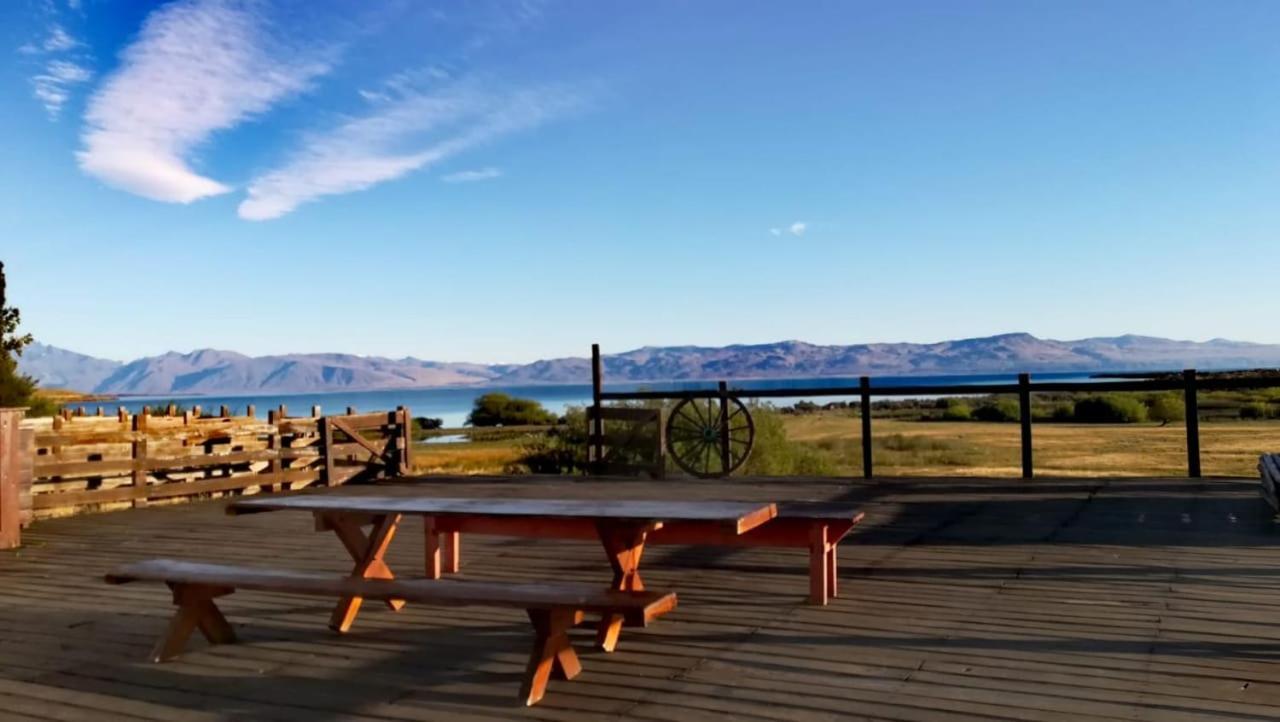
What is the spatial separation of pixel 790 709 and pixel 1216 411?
25847mm

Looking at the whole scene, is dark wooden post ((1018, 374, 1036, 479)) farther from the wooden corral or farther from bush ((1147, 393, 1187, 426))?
bush ((1147, 393, 1187, 426))

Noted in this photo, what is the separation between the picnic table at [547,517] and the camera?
3805mm

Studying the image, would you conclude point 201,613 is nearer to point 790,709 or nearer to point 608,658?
point 608,658

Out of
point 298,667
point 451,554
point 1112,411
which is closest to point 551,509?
point 298,667

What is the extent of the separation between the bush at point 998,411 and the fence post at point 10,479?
83.1 ft

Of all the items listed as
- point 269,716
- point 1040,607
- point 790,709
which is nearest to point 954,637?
point 1040,607

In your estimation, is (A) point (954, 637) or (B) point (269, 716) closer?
(B) point (269, 716)

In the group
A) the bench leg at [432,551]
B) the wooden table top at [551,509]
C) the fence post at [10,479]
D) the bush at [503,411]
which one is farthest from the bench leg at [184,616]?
the bush at [503,411]

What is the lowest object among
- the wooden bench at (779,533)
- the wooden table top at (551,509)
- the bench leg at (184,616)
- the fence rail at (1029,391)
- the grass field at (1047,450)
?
the grass field at (1047,450)

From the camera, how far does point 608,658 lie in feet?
12.3

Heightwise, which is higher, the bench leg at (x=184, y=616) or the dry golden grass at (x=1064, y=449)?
the bench leg at (x=184, y=616)

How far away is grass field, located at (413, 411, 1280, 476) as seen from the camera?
13688 mm

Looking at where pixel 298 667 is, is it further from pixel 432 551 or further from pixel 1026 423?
pixel 1026 423

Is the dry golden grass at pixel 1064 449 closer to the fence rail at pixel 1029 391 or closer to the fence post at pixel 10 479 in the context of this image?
the fence rail at pixel 1029 391
